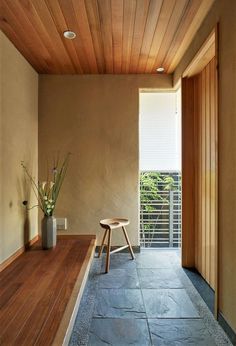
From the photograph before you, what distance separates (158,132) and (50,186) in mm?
1642

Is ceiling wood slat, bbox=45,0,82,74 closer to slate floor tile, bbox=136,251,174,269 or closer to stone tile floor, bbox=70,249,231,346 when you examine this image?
stone tile floor, bbox=70,249,231,346

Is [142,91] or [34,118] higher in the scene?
[142,91]

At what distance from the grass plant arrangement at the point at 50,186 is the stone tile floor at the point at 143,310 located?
2.93 ft

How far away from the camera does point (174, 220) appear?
404 centimetres

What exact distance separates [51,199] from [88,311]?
4.67 ft

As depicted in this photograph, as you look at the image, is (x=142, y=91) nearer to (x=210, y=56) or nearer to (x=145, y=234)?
(x=210, y=56)

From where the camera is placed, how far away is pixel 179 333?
2.00 meters

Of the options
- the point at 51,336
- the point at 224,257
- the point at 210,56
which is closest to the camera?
the point at 51,336

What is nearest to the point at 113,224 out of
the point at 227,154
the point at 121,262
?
the point at 121,262

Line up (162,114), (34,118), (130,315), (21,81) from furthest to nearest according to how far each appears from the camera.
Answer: (162,114), (34,118), (21,81), (130,315)

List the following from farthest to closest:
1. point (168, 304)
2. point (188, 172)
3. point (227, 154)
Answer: point (188, 172)
point (168, 304)
point (227, 154)

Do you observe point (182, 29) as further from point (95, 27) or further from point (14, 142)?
point (14, 142)

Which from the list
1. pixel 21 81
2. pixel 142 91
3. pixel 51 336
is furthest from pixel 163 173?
pixel 51 336

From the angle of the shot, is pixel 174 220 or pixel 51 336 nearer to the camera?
pixel 51 336
